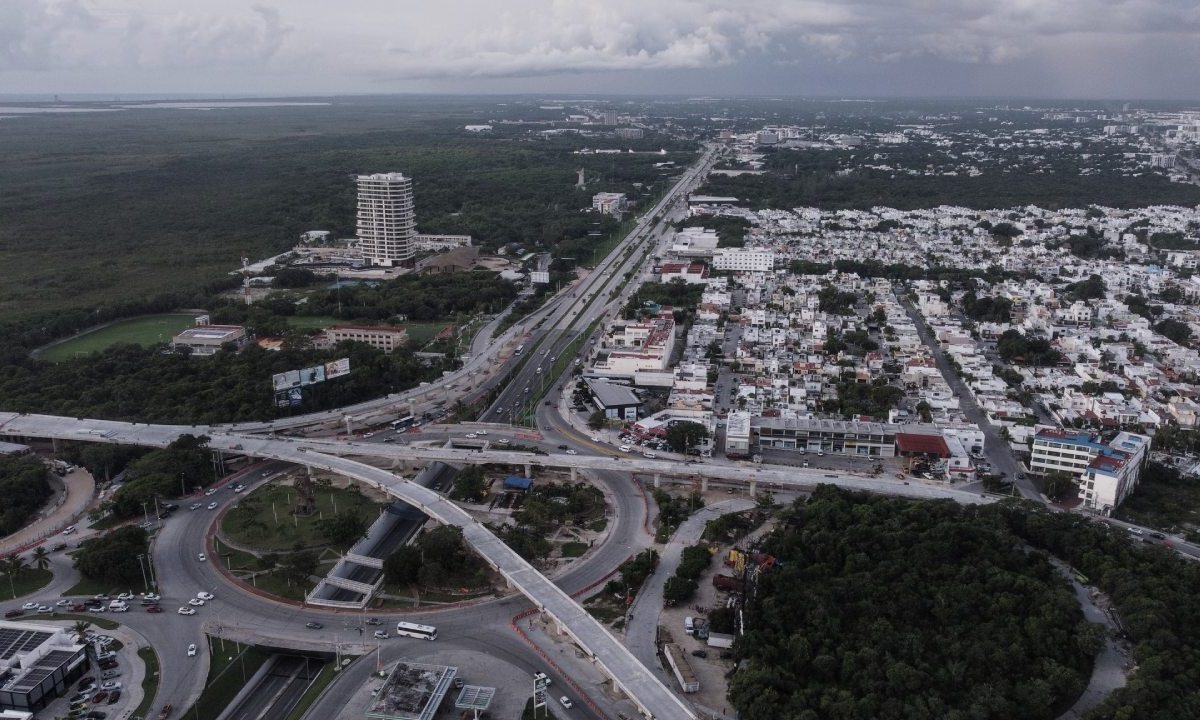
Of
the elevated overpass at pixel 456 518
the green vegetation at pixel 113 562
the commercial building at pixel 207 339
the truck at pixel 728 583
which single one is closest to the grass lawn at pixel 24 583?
the green vegetation at pixel 113 562

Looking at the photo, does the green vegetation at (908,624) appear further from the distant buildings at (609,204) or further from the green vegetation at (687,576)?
the distant buildings at (609,204)

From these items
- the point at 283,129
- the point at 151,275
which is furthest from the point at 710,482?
the point at 283,129

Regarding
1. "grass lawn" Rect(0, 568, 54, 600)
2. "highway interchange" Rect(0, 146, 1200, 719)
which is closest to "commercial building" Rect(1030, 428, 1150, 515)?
"highway interchange" Rect(0, 146, 1200, 719)

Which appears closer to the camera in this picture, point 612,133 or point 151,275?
point 151,275

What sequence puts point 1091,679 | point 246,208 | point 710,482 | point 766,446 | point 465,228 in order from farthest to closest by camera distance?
1. point 246,208
2. point 465,228
3. point 766,446
4. point 710,482
5. point 1091,679

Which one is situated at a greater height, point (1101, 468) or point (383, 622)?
point (1101, 468)

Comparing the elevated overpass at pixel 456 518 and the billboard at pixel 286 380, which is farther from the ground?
the billboard at pixel 286 380

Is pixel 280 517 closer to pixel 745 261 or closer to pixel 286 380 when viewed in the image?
pixel 286 380

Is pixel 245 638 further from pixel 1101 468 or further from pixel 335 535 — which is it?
pixel 1101 468
